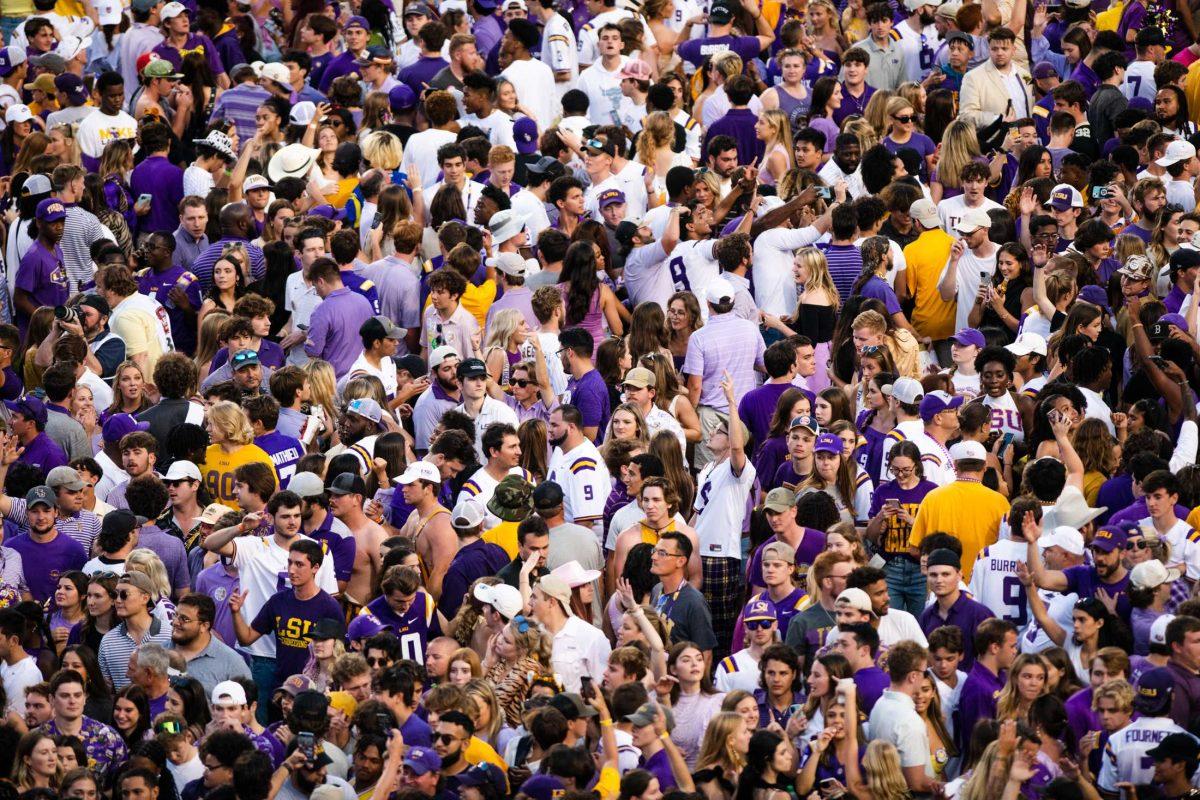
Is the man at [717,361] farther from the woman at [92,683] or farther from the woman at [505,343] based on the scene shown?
the woman at [92,683]

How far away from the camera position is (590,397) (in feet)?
44.1

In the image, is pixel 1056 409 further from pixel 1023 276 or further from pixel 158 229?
pixel 158 229

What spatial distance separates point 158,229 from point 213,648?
600 cm

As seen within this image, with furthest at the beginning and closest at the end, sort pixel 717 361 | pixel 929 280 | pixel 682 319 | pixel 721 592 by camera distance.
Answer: pixel 929 280 → pixel 682 319 → pixel 717 361 → pixel 721 592

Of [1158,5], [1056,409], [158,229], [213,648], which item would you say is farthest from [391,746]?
[1158,5]

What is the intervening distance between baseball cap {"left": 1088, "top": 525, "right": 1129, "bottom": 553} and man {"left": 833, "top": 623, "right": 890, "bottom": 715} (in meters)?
1.33

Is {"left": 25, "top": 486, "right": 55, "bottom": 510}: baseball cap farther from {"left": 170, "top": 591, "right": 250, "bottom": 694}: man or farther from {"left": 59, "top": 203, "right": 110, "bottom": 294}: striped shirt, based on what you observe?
{"left": 59, "top": 203, "right": 110, "bottom": 294}: striped shirt

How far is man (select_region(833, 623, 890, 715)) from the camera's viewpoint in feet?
34.7

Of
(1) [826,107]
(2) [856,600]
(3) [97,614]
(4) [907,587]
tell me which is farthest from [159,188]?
(2) [856,600]

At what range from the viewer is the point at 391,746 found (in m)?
10.3

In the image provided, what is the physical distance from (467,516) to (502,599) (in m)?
0.97

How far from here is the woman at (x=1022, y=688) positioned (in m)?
10.4

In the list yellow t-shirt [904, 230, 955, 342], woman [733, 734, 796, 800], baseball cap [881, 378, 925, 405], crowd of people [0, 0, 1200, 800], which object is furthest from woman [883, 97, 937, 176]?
woman [733, 734, 796, 800]

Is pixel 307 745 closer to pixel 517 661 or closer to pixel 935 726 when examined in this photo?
pixel 517 661
